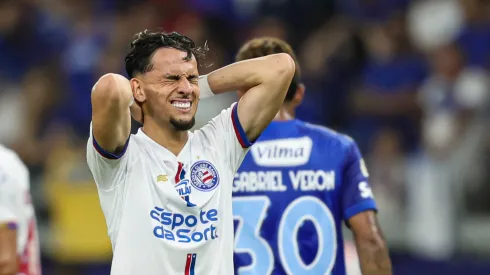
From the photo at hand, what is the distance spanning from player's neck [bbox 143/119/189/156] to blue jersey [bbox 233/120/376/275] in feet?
2.62

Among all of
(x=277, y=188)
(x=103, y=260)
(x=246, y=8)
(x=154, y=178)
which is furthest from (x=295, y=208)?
(x=246, y=8)

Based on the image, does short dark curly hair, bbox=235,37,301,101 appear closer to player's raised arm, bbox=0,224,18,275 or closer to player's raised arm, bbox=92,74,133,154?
player's raised arm, bbox=92,74,133,154

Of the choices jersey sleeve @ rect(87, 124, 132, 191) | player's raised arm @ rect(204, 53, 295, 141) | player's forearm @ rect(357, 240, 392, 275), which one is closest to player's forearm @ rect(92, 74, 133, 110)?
jersey sleeve @ rect(87, 124, 132, 191)

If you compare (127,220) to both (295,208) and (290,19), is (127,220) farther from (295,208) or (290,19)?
(290,19)

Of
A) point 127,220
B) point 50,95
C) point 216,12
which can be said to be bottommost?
point 127,220

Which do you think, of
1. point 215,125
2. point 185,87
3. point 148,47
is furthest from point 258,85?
point 148,47

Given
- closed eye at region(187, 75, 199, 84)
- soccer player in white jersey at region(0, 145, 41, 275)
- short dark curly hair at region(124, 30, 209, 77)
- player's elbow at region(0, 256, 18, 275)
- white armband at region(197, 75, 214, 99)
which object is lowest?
player's elbow at region(0, 256, 18, 275)

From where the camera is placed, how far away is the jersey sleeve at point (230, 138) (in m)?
4.72

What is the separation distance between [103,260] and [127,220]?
5.80m

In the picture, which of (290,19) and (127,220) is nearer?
(127,220)

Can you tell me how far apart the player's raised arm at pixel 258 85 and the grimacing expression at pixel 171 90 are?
0.90 ft

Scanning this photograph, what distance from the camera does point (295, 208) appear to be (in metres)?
5.34

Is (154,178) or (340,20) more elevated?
(340,20)

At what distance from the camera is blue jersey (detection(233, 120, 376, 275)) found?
5320 millimetres
